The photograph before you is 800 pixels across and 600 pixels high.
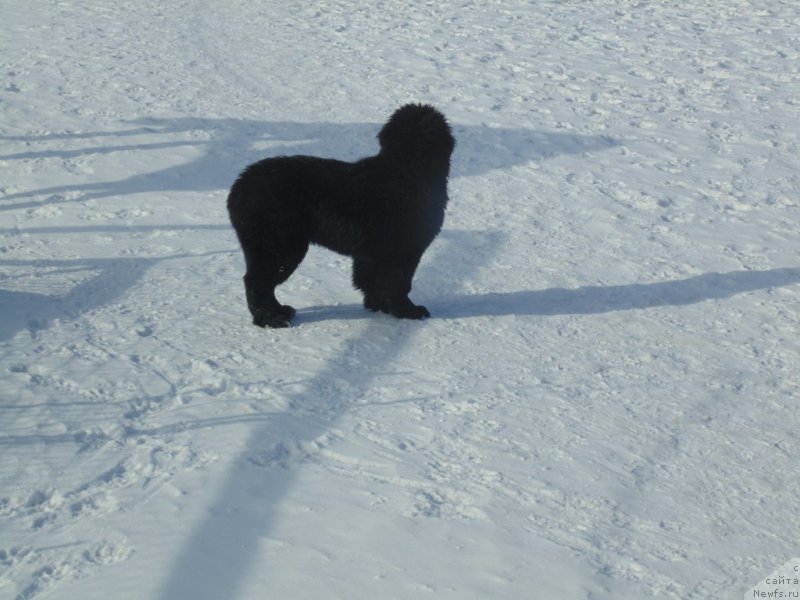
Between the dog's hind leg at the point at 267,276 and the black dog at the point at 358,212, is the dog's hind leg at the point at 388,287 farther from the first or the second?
the dog's hind leg at the point at 267,276

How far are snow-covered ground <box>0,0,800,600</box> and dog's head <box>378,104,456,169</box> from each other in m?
1.15

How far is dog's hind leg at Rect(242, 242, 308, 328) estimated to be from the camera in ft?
23.7

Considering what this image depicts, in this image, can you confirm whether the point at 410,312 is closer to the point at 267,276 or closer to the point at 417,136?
the point at 267,276

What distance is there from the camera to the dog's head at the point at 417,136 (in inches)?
298

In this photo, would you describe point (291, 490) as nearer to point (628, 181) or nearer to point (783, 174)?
point (628, 181)

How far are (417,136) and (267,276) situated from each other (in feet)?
4.71

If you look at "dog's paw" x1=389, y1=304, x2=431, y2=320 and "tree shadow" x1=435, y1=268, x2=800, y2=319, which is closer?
"dog's paw" x1=389, y1=304, x2=431, y2=320

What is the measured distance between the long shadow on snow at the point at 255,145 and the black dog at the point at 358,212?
3.08 m

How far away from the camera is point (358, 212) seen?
7352 mm

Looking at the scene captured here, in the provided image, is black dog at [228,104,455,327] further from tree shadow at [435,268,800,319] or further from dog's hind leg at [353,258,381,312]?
tree shadow at [435,268,800,319]

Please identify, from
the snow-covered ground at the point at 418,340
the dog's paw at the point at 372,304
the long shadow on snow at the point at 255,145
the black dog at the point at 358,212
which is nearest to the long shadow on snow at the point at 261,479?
the snow-covered ground at the point at 418,340

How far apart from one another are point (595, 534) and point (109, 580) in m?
2.26

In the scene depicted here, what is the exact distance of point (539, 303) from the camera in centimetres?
812

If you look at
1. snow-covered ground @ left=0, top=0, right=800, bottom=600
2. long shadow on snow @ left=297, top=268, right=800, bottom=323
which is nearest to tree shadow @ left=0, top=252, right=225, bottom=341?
snow-covered ground @ left=0, top=0, right=800, bottom=600
